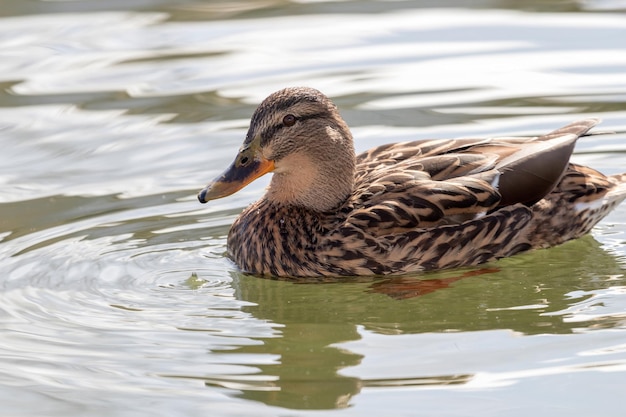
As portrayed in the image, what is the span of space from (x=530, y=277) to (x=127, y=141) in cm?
416

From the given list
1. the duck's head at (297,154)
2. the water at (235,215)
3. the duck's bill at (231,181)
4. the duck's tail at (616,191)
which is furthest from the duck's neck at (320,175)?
the duck's tail at (616,191)

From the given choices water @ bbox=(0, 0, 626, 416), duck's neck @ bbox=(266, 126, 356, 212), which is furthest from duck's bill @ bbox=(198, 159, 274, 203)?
water @ bbox=(0, 0, 626, 416)

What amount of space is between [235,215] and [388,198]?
1.67 metres

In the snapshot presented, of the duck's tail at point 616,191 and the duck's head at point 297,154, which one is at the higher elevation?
the duck's head at point 297,154

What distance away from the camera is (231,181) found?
8.08m

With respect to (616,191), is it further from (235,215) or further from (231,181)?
(235,215)

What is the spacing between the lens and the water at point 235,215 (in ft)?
21.0

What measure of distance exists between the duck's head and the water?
593 mm

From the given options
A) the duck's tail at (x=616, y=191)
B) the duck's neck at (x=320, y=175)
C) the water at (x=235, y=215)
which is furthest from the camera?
the duck's tail at (x=616, y=191)

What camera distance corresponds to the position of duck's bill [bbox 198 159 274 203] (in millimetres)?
8047

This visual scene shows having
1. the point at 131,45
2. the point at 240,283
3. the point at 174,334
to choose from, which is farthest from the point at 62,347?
the point at 131,45

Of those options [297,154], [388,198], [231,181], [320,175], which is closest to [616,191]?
[388,198]

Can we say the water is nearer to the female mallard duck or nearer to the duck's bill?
the female mallard duck

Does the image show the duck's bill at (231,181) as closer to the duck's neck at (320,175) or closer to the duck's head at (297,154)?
the duck's head at (297,154)
